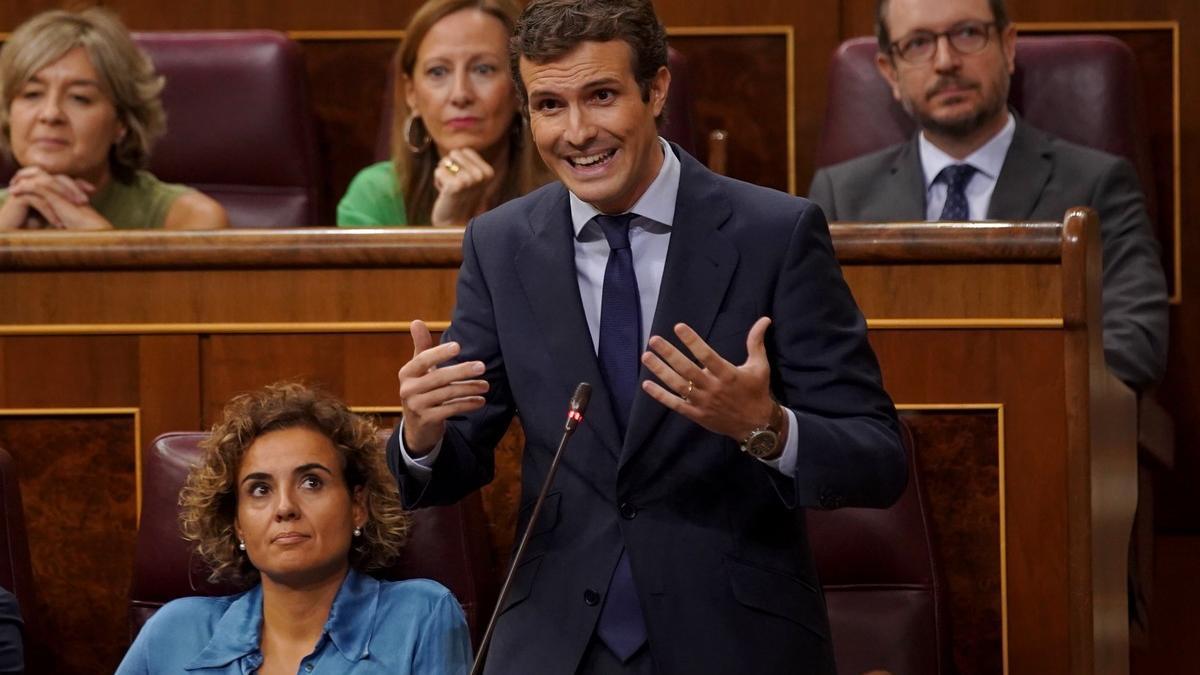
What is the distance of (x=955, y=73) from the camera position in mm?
2084

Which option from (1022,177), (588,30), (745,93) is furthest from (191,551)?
(745,93)

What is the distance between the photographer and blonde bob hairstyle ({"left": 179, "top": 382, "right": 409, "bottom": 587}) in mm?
1385

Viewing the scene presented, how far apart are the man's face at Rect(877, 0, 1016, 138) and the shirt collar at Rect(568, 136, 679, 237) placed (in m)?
1.08

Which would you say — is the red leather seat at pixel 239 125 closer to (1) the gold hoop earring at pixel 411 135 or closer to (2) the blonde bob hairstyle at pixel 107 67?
(2) the blonde bob hairstyle at pixel 107 67

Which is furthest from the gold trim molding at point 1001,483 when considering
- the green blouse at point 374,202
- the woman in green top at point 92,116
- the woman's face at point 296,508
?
the woman in green top at point 92,116

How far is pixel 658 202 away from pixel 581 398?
155mm

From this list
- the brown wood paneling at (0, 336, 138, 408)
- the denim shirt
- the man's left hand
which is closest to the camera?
the man's left hand

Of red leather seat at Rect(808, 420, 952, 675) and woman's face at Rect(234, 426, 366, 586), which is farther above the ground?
woman's face at Rect(234, 426, 366, 586)

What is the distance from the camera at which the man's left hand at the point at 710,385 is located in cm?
93

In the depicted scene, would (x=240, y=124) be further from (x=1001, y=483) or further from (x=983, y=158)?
(x=1001, y=483)

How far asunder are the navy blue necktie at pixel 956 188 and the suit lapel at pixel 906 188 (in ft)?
0.10

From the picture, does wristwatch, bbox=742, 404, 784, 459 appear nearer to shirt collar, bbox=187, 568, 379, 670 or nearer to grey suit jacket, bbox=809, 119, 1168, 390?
shirt collar, bbox=187, 568, 379, 670

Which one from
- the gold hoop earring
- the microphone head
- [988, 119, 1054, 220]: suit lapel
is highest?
the gold hoop earring

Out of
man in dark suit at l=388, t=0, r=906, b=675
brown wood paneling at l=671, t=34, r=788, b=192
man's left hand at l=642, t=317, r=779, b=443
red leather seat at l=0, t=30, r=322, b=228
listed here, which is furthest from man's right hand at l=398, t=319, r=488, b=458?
brown wood paneling at l=671, t=34, r=788, b=192
